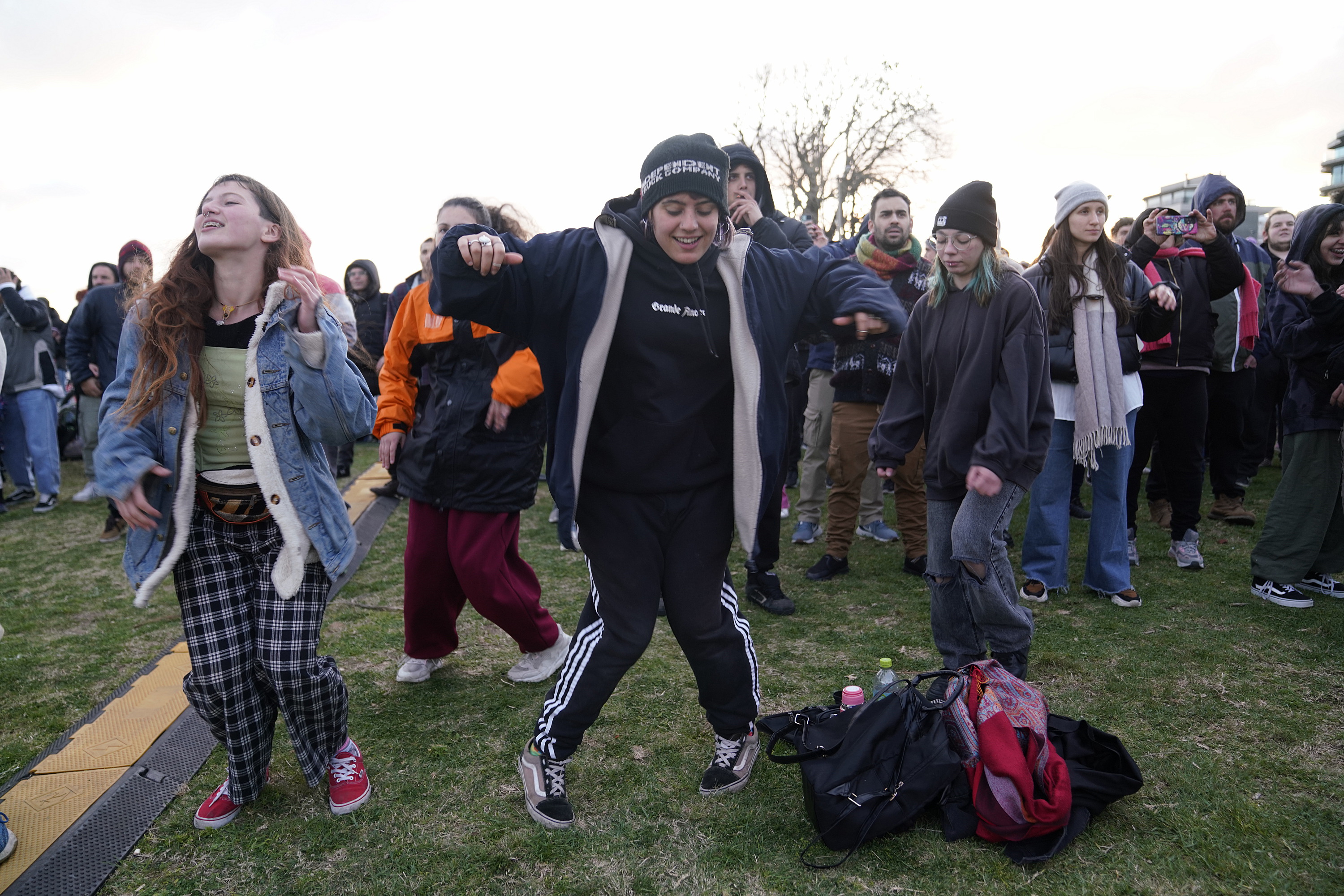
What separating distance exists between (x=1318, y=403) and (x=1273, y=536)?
77 centimetres

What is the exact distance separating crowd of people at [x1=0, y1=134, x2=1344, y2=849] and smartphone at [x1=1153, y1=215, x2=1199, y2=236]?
0.02 metres

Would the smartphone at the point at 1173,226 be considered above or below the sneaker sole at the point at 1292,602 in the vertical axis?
above

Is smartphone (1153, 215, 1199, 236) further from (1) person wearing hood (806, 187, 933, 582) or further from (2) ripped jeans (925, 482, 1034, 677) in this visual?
(2) ripped jeans (925, 482, 1034, 677)

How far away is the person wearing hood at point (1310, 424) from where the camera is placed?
456 centimetres

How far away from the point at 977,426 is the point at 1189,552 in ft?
10.2

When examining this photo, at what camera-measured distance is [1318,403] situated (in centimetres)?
466

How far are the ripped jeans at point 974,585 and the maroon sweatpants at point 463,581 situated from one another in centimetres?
178

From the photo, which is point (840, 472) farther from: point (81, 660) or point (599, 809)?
point (81, 660)

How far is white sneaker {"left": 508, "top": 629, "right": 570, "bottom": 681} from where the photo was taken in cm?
404

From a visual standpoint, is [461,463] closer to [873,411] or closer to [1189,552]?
[873,411]

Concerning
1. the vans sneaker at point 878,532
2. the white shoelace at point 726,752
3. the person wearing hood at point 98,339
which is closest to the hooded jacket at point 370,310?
the person wearing hood at point 98,339

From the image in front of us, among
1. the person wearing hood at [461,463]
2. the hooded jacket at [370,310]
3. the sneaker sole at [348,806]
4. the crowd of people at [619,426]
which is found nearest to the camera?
the crowd of people at [619,426]

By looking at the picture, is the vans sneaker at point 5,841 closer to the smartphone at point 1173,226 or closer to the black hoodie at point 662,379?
the black hoodie at point 662,379

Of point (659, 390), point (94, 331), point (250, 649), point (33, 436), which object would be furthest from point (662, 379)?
point (33, 436)
